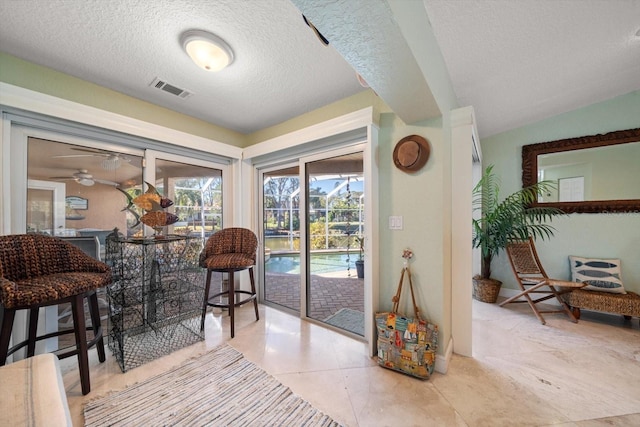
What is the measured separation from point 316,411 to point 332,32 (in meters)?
2.06

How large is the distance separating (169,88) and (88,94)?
65 centimetres

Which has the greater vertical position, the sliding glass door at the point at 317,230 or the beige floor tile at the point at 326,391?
the sliding glass door at the point at 317,230

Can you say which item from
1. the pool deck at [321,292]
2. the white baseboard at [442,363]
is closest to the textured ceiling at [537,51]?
the white baseboard at [442,363]

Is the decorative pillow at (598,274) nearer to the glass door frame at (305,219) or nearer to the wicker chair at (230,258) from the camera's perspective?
the glass door frame at (305,219)

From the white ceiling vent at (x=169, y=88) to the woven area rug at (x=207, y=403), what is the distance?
2.44 m

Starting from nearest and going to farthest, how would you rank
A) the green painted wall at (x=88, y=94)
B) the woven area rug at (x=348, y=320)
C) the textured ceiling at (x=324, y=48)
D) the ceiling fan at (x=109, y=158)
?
the textured ceiling at (x=324, y=48) < the green painted wall at (x=88, y=94) < the ceiling fan at (x=109, y=158) < the woven area rug at (x=348, y=320)

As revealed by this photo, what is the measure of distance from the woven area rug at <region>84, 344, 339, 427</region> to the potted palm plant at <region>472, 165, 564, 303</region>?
2.78m

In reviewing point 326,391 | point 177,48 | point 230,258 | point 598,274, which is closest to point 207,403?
point 326,391

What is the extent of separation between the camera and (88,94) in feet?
6.64

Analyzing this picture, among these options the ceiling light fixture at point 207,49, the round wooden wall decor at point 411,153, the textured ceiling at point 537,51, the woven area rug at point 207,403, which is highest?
the textured ceiling at point 537,51

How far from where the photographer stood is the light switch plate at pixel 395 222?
6.57ft

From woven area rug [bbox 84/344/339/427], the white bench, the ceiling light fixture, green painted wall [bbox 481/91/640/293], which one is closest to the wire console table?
woven area rug [bbox 84/344/339/427]

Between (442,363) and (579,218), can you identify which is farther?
(579,218)

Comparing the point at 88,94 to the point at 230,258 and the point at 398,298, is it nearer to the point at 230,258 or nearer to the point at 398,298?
the point at 230,258
